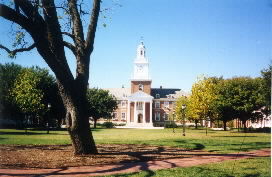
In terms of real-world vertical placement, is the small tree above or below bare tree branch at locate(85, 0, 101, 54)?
below

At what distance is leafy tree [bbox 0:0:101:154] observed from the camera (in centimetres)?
1134

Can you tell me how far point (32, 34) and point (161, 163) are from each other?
7.17 m

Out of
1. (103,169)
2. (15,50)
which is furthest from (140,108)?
(103,169)

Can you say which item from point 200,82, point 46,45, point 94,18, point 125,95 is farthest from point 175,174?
point 125,95

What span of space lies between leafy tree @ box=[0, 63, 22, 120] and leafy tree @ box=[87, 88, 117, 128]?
2336 cm

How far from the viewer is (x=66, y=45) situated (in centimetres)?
1331

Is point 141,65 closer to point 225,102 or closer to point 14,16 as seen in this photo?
point 225,102

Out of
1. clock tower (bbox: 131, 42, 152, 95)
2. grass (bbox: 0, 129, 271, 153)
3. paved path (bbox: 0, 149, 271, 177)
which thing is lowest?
grass (bbox: 0, 129, 271, 153)

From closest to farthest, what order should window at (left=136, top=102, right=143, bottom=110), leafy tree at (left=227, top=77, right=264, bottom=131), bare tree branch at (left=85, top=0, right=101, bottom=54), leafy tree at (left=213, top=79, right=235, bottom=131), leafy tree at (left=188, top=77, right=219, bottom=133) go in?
bare tree branch at (left=85, top=0, right=101, bottom=54) < leafy tree at (left=188, top=77, right=219, bottom=133) < leafy tree at (left=227, top=77, right=264, bottom=131) < leafy tree at (left=213, top=79, right=235, bottom=131) < window at (left=136, top=102, right=143, bottom=110)

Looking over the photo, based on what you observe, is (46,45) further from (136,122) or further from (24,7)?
(136,122)

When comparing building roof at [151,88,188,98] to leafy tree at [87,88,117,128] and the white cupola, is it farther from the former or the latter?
leafy tree at [87,88,117,128]

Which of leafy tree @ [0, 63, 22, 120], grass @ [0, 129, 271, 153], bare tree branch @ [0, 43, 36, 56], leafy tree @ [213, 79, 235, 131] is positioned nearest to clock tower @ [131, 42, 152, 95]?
leafy tree @ [213, 79, 235, 131]

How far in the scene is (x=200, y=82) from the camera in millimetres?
41656

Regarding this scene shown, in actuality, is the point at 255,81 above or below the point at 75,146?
above
